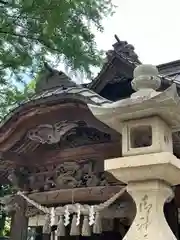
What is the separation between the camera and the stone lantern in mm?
3256

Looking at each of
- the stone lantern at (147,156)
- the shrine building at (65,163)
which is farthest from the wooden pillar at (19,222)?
the stone lantern at (147,156)

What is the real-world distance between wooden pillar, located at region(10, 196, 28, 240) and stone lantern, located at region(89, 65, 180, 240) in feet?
8.25

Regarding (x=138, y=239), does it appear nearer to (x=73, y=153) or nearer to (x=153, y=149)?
(x=153, y=149)

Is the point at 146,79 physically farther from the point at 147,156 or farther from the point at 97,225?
the point at 97,225

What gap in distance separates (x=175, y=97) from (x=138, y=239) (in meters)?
1.27

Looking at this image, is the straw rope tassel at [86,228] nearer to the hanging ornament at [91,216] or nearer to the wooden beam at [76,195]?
the hanging ornament at [91,216]

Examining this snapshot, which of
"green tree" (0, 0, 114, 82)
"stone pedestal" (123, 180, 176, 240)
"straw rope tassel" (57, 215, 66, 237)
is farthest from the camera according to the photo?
"green tree" (0, 0, 114, 82)

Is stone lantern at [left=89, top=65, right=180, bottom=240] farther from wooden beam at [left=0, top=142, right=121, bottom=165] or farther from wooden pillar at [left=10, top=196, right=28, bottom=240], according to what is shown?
wooden pillar at [left=10, top=196, right=28, bottom=240]

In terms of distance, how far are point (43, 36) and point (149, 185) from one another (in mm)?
5365

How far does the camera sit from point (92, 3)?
8.05m

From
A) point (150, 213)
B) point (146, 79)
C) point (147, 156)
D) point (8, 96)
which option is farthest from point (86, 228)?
point (8, 96)

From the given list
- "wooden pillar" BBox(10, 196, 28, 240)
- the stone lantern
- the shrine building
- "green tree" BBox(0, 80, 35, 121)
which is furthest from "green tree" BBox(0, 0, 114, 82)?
the stone lantern

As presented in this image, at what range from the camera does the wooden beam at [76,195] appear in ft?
15.9

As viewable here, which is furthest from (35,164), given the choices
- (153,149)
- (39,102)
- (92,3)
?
(92,3)
